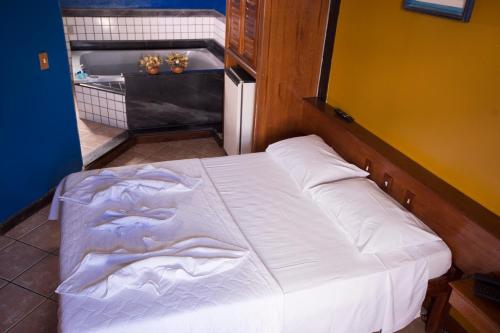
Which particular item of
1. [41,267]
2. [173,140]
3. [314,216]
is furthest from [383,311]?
[173,140]

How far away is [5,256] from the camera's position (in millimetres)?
2432

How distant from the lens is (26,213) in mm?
2760

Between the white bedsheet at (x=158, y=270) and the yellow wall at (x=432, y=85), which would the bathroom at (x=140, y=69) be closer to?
the white bedsheet at (x=158, y=270)

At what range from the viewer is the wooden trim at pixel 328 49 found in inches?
107

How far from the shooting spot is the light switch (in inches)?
106

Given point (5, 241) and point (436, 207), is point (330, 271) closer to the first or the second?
point (436, 207)

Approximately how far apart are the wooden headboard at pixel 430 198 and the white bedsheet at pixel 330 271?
0.09m

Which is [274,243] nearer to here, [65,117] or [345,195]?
[345,195]

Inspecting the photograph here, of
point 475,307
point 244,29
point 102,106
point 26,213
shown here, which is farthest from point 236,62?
point 475,307

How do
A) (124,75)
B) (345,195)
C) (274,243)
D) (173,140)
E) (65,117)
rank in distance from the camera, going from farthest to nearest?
(173,140) → (124,75) → (65,117) → (345,195) → (274,243)

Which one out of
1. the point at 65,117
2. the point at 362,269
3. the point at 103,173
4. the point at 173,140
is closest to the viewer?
the point at 362,269

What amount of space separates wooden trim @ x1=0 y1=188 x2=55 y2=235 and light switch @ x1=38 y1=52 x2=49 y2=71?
868 mm

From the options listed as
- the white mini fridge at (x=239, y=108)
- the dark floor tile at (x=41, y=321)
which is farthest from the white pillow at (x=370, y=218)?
the dark floor tile at (x=41, y=321)

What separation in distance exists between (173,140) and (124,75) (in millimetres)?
747
